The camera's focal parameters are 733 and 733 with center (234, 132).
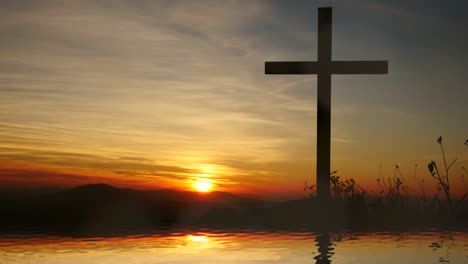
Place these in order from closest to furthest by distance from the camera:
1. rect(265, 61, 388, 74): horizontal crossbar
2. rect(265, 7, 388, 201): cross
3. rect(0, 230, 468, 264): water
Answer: rect(0, 230, 468, 264): water
rect(265, 7, 388, 201): cross
rect(265, 61, 388, 74): horizontal crossbar

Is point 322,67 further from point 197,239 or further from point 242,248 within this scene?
point 242,248

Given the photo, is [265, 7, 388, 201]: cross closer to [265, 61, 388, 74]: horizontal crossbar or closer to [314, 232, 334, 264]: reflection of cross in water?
[265, 61, 388, 74]: horizontal crossbar

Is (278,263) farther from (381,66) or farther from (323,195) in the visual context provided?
(381,66)

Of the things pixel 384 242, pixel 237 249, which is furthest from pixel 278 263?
pixel 384 242

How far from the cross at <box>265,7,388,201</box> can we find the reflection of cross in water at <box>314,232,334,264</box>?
3245 mm

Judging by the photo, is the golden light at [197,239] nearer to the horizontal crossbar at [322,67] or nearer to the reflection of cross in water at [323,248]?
the reflection of cross in water at [323,248]

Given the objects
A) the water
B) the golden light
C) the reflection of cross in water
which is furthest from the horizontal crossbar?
the golden light

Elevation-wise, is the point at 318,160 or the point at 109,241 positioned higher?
the point at 318,160

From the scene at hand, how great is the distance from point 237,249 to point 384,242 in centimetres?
278

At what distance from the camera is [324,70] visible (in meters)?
Result: 17.5

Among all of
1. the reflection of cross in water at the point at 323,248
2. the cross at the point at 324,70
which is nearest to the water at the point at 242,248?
the reflection of cross in water at the point at 323,248

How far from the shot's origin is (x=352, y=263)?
9.62m

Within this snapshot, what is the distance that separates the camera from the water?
10.1 metres

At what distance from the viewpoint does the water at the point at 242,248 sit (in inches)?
397
